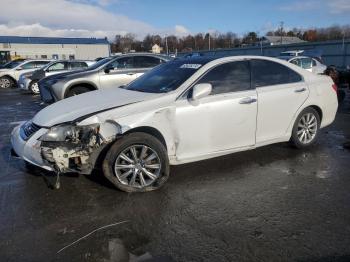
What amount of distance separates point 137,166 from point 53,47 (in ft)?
198

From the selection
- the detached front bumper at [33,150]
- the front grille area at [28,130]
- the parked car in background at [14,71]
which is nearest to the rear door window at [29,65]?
the parked car in background at [14,71]

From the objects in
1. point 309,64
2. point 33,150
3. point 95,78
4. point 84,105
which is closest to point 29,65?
point 95,78

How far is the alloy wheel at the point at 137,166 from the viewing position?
14.0 feet

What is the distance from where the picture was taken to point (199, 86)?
4594 millimetres

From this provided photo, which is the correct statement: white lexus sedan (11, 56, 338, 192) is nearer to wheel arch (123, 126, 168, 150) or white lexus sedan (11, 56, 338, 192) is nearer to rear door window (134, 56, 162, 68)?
wheel arch (123, 126, 168, 150)

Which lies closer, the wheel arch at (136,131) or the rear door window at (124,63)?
the wheel arch at (136,131)

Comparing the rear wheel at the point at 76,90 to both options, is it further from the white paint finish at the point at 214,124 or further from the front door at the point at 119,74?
the white paint finish at the point at 214,124

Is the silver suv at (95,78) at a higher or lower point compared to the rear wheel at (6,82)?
higher

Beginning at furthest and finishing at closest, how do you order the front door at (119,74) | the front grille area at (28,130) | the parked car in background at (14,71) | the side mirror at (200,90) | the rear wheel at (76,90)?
1. the parked car in background at (14,71)
2. the front door at (119,74)
3. the rear wheel at (76,90)
4. the side mirror at (200,90)
5. the front grille area at (28,130)

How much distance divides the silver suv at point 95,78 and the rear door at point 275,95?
602 cm

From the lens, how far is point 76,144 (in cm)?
411

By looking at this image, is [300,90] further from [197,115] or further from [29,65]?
[29,65]

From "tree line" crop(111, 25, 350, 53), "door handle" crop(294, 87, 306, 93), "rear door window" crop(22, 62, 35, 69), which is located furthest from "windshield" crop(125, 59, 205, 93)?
"tree line" crop(111, 25, 350, 53)

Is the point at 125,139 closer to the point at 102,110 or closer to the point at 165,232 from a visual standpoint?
the point at 102,110
